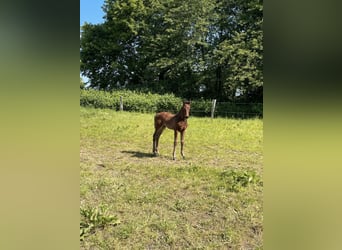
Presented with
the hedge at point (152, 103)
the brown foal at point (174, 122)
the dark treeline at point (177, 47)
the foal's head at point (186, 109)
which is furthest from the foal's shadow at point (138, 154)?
the dark treeline at point (177, 47)

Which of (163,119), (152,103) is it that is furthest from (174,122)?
(152,103)

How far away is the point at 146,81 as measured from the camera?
674cm

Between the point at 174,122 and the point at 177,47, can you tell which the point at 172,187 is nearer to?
the point at 174,122

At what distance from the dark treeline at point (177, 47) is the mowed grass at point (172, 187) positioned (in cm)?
132

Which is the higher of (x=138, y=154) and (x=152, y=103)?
(x=152, y=103)

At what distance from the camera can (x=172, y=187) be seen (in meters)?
3.19

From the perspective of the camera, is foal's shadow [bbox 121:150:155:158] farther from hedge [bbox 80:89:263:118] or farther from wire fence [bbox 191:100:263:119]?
wire fence [bbox 191:100:263:119]

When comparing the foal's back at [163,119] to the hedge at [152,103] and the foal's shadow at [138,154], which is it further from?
the hedge at [152,103]

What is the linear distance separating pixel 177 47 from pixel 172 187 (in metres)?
4.11

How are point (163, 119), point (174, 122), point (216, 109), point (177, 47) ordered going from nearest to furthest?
point (174, 122), point (163, 119), point (216, 109), point (177, 47)

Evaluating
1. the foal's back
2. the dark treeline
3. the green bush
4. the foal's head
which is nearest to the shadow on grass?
the foal's back
